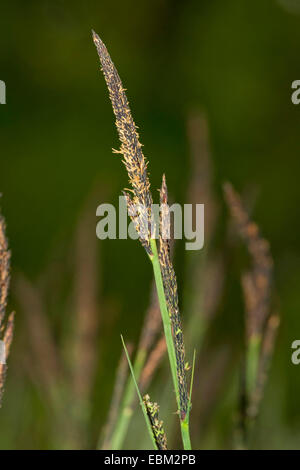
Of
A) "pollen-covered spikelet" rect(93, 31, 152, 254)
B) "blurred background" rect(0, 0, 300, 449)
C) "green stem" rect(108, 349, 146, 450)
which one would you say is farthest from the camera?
"blurred background" rect(0, 0, 300, 449)

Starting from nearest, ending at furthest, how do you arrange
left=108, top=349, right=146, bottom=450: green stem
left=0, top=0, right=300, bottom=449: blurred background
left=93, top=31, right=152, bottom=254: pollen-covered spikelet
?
1. left=93, top=31, right=152, bottom=254: pollen-covered spikelet
2. left=108, top=349, right=146, bottom=450: green stem
3. left=0, top=0, right=300, bottom=449: blurred background

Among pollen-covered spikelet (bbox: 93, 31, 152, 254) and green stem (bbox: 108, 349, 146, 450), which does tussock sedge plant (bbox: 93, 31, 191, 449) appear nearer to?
pollen-covered spikelet (bbox: 93, 31, 152, 254)

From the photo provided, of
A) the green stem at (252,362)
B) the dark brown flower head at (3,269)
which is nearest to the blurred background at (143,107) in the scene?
the green stem at (252,362)

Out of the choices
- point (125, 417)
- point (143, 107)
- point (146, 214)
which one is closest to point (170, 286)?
point (146, 214)

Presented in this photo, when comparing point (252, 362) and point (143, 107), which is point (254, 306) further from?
point (143, 107)

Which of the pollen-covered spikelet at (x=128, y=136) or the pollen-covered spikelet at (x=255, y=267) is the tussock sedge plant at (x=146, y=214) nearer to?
the pollen-covered spikelet at (x=128, y=136)

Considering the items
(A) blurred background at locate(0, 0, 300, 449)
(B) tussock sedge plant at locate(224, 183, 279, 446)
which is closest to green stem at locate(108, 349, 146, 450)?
(B) tussock sedge plant at locate(224, 183, 279, 446)
